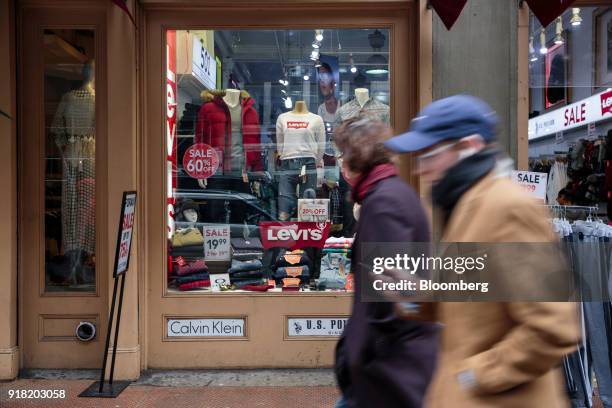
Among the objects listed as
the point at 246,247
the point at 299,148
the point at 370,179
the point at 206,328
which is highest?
the point at 299,148

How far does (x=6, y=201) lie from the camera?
5.57 metres

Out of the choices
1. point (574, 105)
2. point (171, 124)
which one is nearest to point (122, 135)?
point (171, 124)

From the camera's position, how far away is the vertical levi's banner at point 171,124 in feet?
19.3

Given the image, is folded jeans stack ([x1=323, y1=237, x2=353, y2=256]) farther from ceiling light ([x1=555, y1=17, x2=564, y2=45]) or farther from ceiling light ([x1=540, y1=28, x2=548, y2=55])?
ceiling light ([x1=555, y1=17, x2=564, y2=45])

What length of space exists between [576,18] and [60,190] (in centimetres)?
507

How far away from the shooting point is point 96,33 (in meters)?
5.82

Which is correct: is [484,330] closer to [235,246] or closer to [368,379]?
[368,379]

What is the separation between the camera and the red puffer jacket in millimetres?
6113

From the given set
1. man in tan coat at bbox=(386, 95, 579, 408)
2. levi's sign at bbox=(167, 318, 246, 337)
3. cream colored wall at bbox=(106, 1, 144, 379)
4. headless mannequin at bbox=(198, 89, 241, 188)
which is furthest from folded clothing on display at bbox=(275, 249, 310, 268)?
man in tan coat at bbox=(386, 95, 579, 408)

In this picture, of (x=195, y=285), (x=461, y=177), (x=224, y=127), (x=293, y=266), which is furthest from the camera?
(x=224, y=127)

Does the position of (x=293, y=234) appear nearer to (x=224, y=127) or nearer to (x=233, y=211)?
(x=233, y=211)

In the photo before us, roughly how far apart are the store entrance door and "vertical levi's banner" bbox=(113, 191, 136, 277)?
625 millimetres

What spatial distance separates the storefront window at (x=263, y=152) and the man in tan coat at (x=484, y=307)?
398 centimetres

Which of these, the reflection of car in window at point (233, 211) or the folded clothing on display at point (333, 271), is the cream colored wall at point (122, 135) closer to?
the reflection of car in window at point (233, 211)
